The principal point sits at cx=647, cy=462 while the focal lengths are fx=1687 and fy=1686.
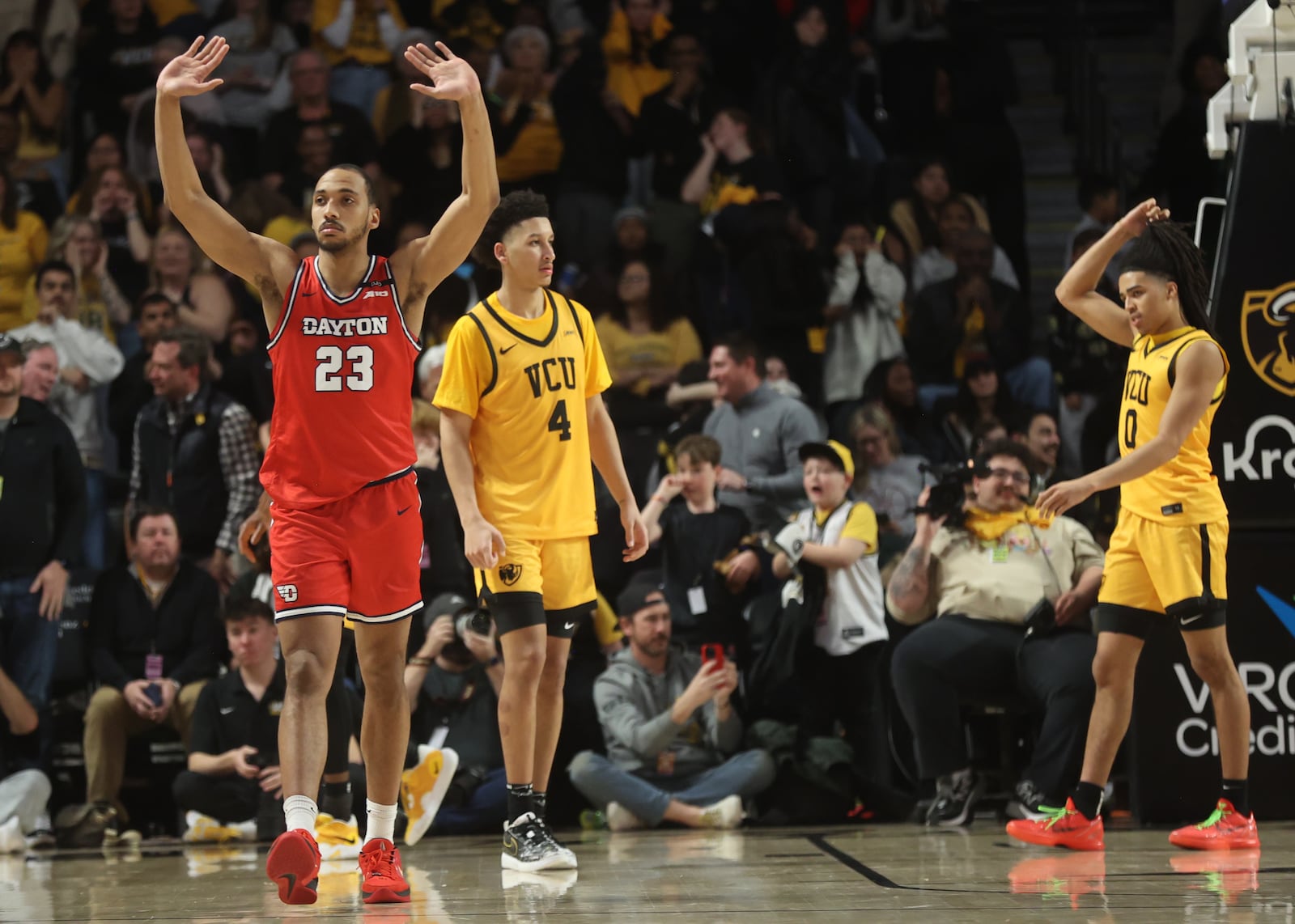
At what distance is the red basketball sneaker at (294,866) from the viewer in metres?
4.86

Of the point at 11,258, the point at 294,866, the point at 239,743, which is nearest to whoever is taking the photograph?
the point at 294,866

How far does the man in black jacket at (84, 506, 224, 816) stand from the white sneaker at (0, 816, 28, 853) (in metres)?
0.55

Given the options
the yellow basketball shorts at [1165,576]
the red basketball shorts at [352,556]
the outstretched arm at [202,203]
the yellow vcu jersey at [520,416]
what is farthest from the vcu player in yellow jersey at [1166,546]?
the outstretched arm at [202,203]

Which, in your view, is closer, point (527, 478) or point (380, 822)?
point (380, 822)

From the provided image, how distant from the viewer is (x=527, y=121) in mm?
11984

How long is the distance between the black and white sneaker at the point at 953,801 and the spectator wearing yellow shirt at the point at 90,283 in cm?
604

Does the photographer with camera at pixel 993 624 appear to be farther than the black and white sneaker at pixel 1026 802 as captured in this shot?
Yes

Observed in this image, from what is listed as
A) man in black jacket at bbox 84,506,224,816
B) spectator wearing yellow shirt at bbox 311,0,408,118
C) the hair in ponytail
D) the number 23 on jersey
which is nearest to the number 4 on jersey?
the number 23 on jersey

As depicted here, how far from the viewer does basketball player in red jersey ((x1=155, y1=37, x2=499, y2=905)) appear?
535cm

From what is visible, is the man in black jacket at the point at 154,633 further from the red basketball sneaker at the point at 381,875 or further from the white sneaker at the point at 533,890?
the red basketball sneaker at the point at 381,875

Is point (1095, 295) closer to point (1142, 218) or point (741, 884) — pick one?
point (1142, 218)

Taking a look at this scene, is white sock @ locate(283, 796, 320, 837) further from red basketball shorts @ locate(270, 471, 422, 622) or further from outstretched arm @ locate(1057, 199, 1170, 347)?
outstretched arm @ locate(1057, 199, 1170, 347)

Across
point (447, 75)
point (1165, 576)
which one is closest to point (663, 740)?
point (1165, 576)

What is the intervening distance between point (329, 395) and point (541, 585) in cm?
124
